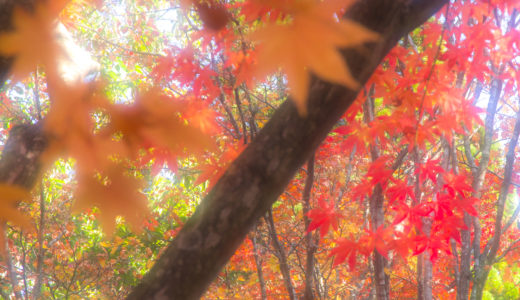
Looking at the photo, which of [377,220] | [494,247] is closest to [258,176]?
[377,220]

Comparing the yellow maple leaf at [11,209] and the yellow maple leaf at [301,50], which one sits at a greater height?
the yellow maple leaf at [301,50]

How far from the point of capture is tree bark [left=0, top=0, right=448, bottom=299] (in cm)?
87

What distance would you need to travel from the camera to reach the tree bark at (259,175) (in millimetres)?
871

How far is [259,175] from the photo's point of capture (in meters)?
0.93

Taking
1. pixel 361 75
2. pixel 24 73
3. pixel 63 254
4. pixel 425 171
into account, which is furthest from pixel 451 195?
pixel 63 254

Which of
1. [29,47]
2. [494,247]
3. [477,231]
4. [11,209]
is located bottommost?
[11,209]

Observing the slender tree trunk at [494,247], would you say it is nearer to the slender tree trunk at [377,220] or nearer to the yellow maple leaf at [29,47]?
the slender tree trunk at [377,220]

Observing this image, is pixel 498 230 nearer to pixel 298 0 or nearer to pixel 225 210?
pixel 225 210

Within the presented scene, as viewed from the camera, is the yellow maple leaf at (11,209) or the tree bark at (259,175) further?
the tree bark at (259,175)

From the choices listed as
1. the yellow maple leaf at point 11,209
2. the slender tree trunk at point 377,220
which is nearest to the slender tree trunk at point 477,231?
the slender tree trunk at point 377,220

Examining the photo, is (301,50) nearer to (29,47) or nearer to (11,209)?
(29,47)

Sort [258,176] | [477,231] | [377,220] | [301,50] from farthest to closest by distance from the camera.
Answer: [477,231], [377,220], [258,176], [301,50]

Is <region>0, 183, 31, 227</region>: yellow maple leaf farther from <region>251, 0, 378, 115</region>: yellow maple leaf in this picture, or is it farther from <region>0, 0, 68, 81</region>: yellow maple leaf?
<region>251, 0, 378, 115</region>: yellow maple leaf

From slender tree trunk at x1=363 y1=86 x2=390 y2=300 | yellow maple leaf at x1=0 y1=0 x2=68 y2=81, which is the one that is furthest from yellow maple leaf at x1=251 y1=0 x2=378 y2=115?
slender tree trunk at x1=363 y1=86 x2=390 y2=300
